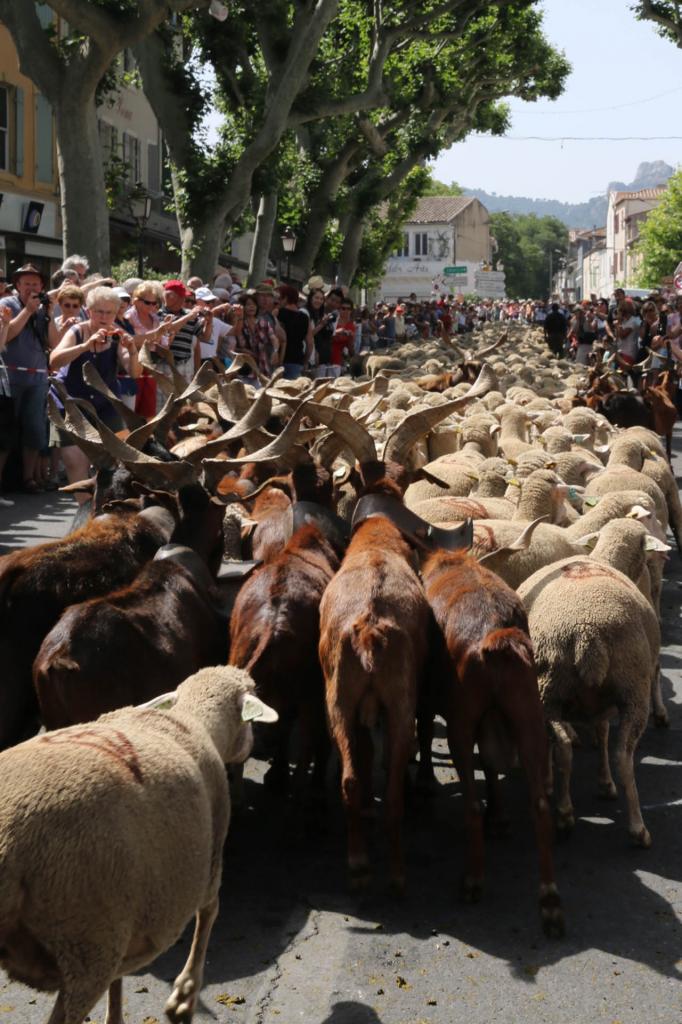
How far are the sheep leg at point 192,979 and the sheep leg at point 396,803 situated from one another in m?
0.90

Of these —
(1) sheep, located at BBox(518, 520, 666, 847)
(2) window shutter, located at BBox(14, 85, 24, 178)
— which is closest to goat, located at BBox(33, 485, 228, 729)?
(1) sheep, located at BBox(518, 520, 666, 847)

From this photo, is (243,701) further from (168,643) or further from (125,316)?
(125,316)

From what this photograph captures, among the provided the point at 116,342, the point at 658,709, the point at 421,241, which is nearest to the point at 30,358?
the point at 116,342

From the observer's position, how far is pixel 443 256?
129 metres

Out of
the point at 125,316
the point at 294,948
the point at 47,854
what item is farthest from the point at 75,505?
the point at 47,854

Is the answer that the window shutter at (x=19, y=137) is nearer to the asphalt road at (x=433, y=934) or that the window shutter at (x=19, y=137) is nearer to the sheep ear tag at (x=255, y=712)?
the asphalt road at (x=433, y=934)

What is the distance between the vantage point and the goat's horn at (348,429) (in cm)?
688

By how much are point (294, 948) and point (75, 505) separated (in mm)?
8098

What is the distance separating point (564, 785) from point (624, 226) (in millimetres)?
140697

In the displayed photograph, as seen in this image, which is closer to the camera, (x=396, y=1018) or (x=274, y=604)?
(x=396, y=1018)

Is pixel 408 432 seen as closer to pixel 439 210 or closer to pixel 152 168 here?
pixel 152 168

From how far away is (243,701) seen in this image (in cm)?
412

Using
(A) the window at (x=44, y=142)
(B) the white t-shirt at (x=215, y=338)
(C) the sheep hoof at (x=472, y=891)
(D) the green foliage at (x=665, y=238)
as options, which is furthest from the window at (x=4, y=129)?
(D) the green foliage at (x=665, y=238)

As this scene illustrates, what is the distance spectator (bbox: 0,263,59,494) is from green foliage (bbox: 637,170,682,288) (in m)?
81.0
